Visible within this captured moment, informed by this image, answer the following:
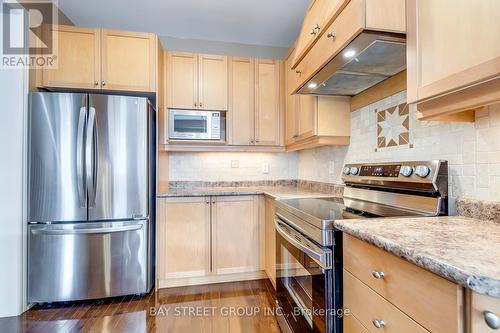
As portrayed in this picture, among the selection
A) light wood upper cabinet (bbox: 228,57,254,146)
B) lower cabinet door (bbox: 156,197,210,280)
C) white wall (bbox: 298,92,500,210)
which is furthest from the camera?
light wood upper cabinet (bbox: 228,57,254,146)

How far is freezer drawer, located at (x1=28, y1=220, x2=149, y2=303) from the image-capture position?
2.01 meters

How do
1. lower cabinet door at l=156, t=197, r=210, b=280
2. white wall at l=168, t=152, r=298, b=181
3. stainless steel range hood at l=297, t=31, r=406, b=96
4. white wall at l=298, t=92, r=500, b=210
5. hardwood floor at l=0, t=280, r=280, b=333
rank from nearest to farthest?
white wall at l=298, t=92, r=500, b=210 → stainless steel range hood at l=297, t=31, r=406, b=96 → hardwood floor at l=0, t=280, r=280, b=333 → lower cabinet door at l=156, t=197, r=210, b=280 → white wall at l=168, t=152, r=298, b=181

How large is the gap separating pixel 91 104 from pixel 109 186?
0.69 metres

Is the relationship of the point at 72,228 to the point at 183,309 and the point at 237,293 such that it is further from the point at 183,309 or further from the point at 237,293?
the point at 237,293

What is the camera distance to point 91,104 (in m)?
2.06

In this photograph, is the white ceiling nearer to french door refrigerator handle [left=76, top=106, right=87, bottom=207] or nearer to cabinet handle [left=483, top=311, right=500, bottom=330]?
french door refrigerator handle [left=76, top=106, right=87, bottom=207]

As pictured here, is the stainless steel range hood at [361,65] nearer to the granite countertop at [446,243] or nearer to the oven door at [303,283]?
the granite countertop at [446,243]

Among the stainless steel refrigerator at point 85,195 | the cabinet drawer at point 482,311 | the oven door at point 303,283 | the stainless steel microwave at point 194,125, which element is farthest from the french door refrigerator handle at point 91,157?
the cabinet drawer at point 482,311

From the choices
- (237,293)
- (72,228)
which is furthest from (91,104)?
(237,293)

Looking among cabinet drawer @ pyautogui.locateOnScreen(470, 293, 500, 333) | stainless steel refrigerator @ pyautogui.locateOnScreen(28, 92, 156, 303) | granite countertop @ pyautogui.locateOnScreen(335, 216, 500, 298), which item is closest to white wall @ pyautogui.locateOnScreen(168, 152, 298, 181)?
stainless steel refrigerator @ pyautogui.locateOnScreen(28, 92, 156, 303)

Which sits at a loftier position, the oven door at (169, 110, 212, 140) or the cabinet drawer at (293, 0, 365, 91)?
the cabinet drawer at (293, 0, 365, 91)

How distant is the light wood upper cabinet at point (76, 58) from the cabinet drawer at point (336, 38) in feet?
6.20

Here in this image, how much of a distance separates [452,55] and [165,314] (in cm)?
231

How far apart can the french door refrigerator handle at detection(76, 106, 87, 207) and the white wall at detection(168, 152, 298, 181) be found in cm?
95
